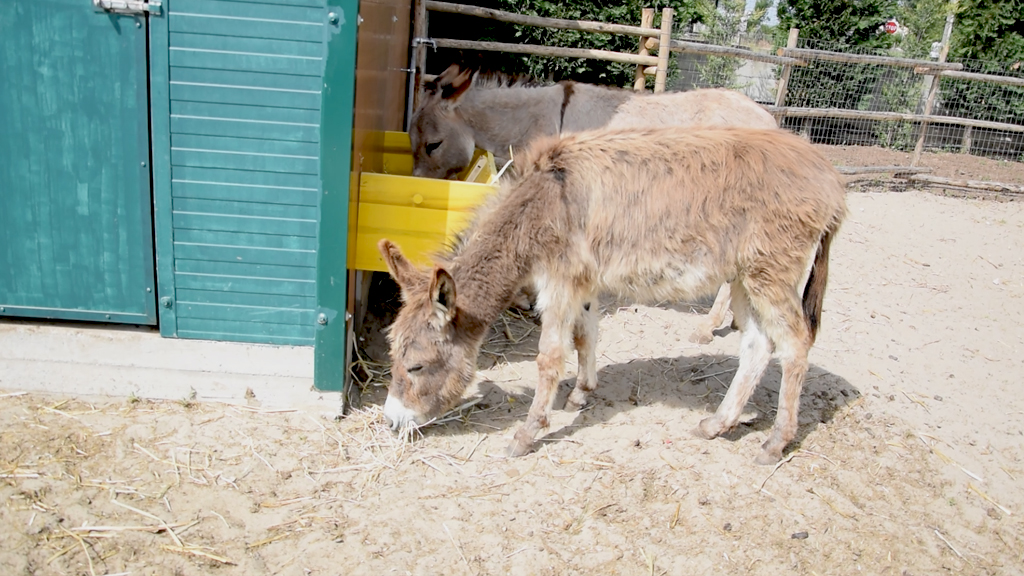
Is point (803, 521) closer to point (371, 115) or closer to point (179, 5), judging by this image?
point (371, 115)

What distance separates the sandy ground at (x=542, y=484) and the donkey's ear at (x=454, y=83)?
6.54 ft

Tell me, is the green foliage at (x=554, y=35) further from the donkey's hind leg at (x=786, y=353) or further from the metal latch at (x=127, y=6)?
the donkey's hind leg at (x=786, y=353)

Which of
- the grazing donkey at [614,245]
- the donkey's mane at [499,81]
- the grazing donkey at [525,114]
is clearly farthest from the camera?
the donkey's mane at [499,81]

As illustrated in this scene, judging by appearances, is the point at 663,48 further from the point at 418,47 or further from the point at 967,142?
the point at 967,142

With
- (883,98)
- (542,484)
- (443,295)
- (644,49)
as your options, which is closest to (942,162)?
(883,98)

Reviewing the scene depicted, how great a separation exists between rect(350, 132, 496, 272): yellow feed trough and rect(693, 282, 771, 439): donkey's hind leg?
5.12ft

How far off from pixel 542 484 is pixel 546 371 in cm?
58

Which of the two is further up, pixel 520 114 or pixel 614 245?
pixel 520 114

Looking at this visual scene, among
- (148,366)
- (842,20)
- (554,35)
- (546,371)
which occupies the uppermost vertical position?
(842,20)

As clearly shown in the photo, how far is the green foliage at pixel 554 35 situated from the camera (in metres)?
A: 9.77

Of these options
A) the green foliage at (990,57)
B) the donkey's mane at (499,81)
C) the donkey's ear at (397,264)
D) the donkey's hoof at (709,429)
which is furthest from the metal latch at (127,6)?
the green foliage at (990,57)

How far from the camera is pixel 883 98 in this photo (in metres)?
13.3

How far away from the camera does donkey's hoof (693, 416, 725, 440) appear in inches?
162

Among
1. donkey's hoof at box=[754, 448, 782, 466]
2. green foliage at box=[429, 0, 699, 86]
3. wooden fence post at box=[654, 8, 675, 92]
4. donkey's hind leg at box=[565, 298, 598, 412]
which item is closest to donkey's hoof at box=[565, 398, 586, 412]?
donkey's hind leg at box=[565, 298, 598, 412]
